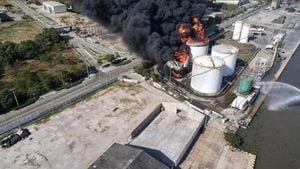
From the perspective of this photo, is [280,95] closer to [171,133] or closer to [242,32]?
[171,133]

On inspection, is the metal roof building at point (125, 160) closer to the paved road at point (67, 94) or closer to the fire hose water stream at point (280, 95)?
the paved road at point (67, 94)

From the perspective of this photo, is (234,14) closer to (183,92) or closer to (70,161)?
(183,92)

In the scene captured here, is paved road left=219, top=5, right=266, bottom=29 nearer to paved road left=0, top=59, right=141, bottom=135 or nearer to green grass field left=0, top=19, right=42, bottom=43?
paved road left=0, top=59, right=141, bottom=135

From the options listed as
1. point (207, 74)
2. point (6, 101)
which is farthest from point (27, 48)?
point (207, 74)

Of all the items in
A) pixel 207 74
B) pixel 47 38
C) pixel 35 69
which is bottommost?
pixel 35 69

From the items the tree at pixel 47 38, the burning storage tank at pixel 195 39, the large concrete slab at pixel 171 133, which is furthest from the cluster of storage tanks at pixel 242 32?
the tree at pixel 47 38

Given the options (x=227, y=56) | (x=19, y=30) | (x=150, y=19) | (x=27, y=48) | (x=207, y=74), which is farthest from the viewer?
(x=19, y=30)

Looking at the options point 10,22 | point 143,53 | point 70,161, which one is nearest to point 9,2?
point 10,22
